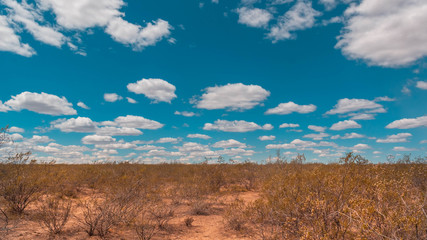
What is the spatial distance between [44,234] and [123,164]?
1316 centimetres

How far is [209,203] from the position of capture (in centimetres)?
1216

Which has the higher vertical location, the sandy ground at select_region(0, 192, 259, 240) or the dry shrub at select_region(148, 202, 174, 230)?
the dry shrub at select_region(148, 202, 174, 230)

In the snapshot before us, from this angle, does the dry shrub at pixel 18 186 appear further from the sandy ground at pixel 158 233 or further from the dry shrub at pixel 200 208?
the dry shrub at pixel 200 208

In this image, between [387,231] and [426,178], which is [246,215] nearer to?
[387,231]

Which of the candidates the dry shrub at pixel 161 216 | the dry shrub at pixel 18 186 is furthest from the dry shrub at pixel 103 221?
the dry shrub at pixel 18 186

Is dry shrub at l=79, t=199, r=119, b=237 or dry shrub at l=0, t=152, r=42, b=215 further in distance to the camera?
dry shrub at l=0, t=152, r=42, b=215

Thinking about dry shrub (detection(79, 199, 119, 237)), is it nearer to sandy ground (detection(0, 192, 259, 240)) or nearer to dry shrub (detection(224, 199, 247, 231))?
sandy ground (detection(0, 192, 259, 240))

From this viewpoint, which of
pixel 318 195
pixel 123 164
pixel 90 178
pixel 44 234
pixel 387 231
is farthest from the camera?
pixel 123 164

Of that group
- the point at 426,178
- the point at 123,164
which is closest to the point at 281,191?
the point at 426,178

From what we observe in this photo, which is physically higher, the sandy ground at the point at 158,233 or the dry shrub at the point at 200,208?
the dry shrub at the point at 200,208

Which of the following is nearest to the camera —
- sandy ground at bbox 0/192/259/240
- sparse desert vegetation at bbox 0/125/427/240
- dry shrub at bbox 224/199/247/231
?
sparse desert vegetation at bbox 0/125/427/240

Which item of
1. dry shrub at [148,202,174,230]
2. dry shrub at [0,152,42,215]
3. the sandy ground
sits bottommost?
A: the sandy ground

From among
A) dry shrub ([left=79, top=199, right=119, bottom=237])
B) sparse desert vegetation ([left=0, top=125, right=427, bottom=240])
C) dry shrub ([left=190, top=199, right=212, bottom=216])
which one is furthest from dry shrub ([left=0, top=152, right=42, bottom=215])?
dry shrub ([left=190, top=199, right=212, bottom=216])

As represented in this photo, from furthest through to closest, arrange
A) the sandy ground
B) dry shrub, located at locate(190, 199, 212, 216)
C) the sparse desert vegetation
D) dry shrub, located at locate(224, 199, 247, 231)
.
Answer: dry shrub, located at locate(190, 199, 212, 216) < dry shrub, located at locate(224, 199, 247, 231) < the sandy ground < the sparse desert vegetation
